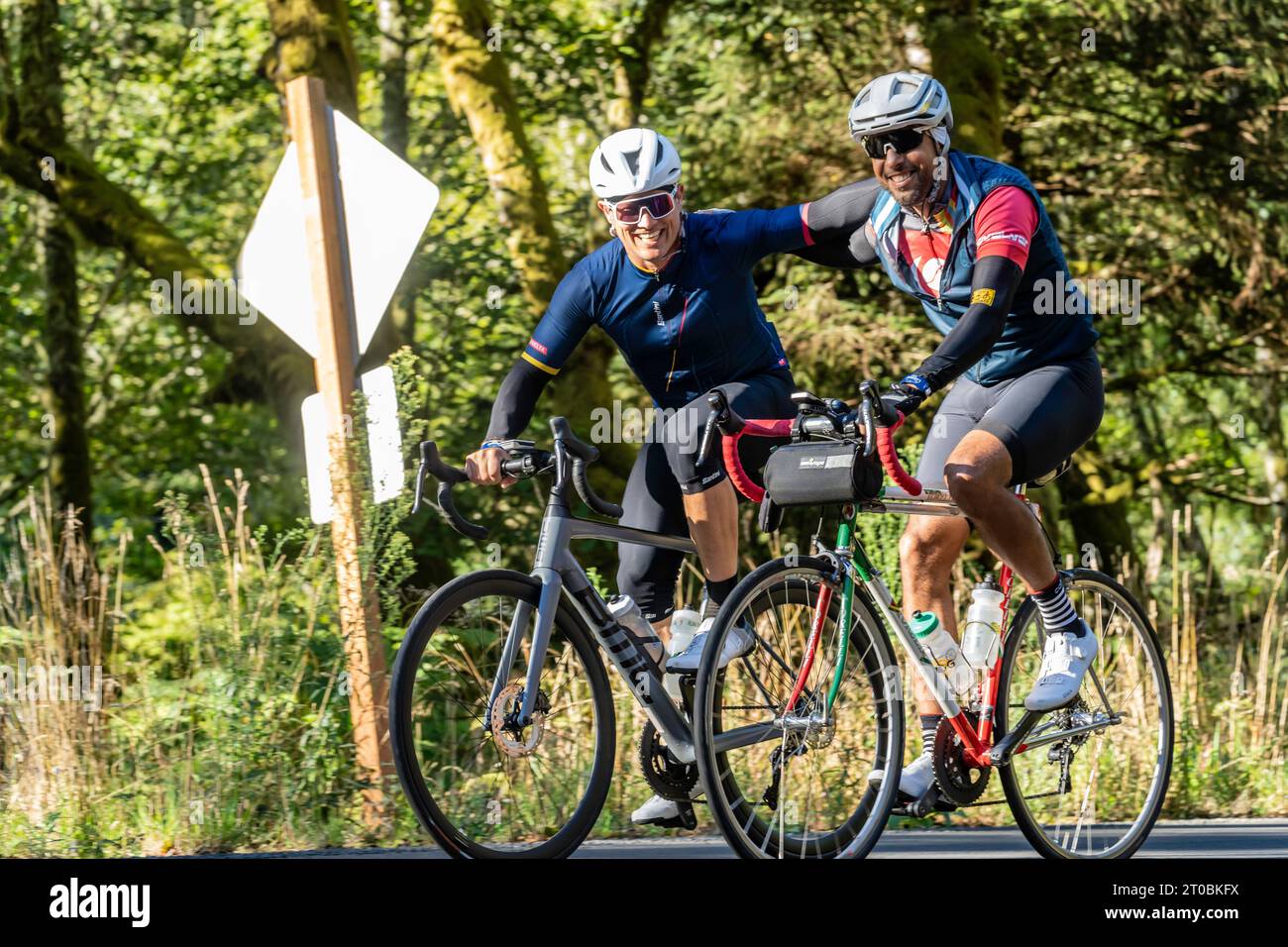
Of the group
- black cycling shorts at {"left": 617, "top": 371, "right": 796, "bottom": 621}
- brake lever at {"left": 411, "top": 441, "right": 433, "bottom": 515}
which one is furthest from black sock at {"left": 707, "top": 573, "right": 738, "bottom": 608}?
brake lever at {"left": 411, "top": 441, "right": 433, "bottom": 515}

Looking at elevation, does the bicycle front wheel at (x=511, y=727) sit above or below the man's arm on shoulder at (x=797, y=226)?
below

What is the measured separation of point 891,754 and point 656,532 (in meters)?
1.00

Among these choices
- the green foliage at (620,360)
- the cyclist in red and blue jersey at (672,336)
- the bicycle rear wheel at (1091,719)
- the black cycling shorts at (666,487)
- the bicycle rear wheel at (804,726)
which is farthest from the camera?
the green foliage at (620,360)

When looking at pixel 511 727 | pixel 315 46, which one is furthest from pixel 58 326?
pixel 511 727

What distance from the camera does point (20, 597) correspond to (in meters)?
6.99

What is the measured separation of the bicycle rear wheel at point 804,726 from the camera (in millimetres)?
4648

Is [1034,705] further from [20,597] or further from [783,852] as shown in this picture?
[20,597]

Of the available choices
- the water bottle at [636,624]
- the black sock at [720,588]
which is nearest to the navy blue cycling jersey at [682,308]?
the black sock at [720,588]

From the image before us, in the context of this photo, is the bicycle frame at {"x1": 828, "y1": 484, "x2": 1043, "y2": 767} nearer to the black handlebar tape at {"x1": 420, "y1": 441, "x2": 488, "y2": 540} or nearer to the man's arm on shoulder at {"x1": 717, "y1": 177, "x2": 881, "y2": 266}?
the man's arm on shoulder at {"x1": 717, "y1": 177, "x2": 881, "y2": 266}

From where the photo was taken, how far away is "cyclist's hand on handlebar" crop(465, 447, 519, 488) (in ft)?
15.3

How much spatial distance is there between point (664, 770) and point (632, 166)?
184 centimetres

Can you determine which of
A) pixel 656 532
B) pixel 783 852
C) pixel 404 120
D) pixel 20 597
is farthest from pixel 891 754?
pixel 404 120

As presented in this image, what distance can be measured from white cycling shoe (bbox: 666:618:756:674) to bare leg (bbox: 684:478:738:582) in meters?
0.19

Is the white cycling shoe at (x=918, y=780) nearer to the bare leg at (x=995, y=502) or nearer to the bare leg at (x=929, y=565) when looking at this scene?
the bare leg at (x=929, y=565)
